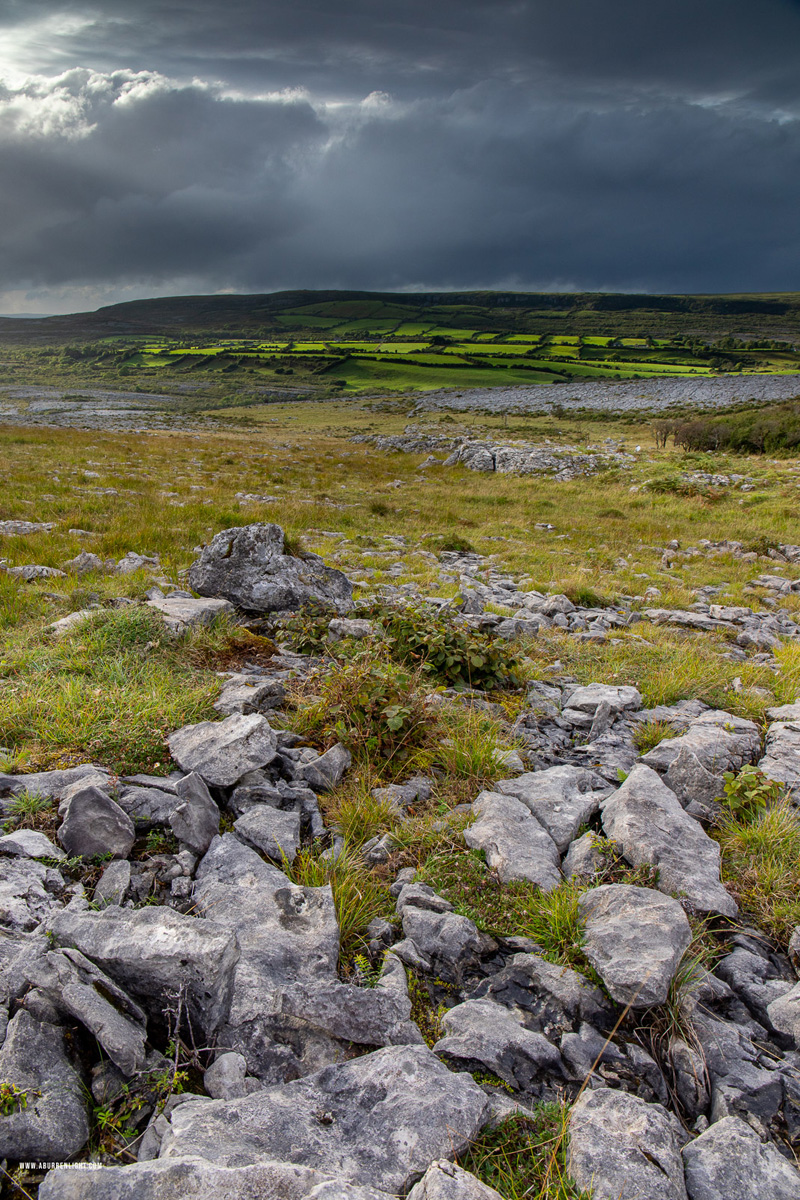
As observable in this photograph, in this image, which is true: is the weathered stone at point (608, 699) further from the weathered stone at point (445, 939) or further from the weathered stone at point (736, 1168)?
the weathered stone at point (736, 1168)

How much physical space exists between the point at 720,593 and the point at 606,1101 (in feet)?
41.4

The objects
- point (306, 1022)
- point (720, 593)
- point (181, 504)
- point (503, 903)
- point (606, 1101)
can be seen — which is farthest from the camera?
point (181, 504)

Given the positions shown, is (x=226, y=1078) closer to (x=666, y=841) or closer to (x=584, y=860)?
(x=584, y=860)

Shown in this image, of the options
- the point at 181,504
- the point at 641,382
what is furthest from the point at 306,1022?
the point at 641,382

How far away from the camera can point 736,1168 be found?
90.9 inches

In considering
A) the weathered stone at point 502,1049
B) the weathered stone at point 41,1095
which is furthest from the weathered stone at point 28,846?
the weathered stone at point 502,1049

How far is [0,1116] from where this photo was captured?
2111 millimetres

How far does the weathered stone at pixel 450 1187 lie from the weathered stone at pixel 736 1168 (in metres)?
0.88

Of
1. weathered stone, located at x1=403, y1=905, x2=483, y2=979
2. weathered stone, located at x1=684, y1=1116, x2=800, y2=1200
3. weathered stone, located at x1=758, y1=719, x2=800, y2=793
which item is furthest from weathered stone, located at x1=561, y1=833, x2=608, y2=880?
weathered stone, located at x1=758, y1=719, x2=800, y2=793

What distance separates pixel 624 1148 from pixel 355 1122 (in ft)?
3.48

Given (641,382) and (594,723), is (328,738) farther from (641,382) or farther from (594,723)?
(641,382)

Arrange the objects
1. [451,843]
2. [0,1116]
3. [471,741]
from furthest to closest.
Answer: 1. [471,741]
2. [451,843]
3. [0,1116]

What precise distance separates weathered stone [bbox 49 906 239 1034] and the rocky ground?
0.04 feet

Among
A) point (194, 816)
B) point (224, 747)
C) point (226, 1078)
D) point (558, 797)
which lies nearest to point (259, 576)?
point (224, 747)
